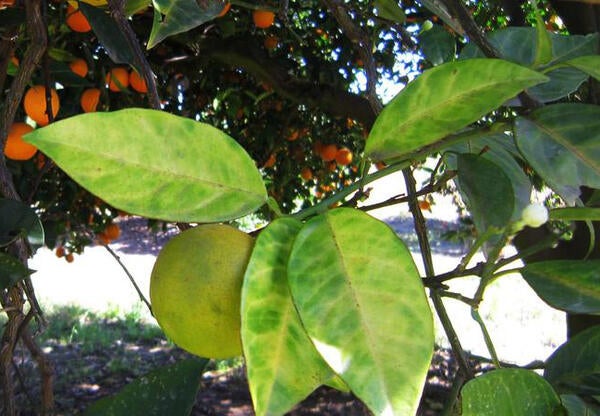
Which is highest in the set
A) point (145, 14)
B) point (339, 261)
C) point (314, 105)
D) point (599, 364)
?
point (145, 14)

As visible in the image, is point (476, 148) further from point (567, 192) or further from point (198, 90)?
point (198, 90)

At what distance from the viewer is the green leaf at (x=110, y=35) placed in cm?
63

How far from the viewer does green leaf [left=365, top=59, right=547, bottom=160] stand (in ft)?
1.11

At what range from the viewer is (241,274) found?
0.37m

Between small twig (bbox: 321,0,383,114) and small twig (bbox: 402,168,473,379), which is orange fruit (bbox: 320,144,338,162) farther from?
small twig (bbox: 402,168,473,379)

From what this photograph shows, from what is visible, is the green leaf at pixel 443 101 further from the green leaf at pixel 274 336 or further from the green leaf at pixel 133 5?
the green leaf at pixel 133 5

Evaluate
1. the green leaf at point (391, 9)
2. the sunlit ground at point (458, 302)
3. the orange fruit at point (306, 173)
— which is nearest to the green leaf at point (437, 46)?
the green leaf at point (391, 9)

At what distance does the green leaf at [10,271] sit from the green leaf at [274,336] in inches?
12.8

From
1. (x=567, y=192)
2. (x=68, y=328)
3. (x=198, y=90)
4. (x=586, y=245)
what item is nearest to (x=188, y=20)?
(x=567, y=192)

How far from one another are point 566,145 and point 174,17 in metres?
0.29

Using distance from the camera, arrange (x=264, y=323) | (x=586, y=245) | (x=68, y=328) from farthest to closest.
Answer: (x=68, y=328), (x=586, y=245), (x=264, y=323)

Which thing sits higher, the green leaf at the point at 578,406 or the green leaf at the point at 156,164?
the green leaf at the point at 156,164

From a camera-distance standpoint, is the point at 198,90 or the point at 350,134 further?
the point at 350,134

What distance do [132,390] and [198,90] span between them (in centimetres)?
193
